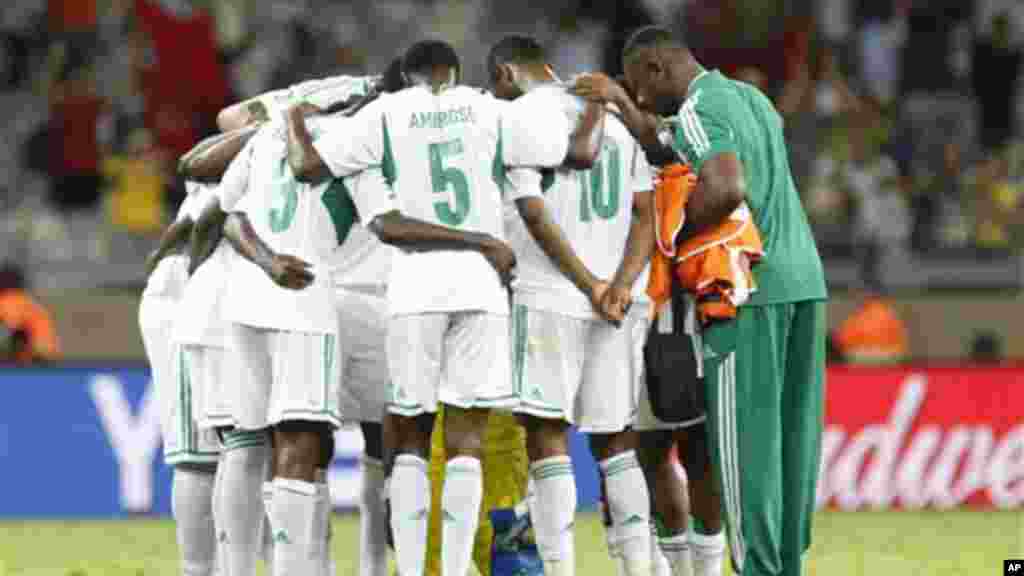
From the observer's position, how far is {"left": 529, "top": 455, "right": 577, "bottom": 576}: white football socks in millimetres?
10422

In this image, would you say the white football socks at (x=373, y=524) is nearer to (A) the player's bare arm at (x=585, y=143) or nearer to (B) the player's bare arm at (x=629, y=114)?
(A) the player's bare arm at (x=585, y=143)

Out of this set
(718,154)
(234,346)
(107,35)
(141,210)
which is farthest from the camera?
(107,35)

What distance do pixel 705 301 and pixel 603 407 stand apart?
0.97m

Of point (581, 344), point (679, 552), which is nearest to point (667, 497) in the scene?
point (679, 552)

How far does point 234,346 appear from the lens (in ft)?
34.3

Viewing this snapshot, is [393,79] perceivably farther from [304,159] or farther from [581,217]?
[581,217]

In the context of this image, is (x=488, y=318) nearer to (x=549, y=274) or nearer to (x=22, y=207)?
(x=549, y=274)

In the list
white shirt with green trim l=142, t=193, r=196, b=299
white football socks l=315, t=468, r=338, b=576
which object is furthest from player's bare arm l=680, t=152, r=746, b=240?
white shirt with green trim l=142, t=193, r=196, b=299

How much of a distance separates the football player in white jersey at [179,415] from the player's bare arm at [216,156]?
0.32m

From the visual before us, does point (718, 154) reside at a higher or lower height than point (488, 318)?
higher

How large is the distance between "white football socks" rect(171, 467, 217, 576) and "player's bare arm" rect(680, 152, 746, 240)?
2736 mm

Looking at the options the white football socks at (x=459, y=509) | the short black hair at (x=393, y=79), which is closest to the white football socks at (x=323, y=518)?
the white football socks at (x=459, y=509)

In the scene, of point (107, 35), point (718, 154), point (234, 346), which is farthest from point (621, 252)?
point (107, 35)

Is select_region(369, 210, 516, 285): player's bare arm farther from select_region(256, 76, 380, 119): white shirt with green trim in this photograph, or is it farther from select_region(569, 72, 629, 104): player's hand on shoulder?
select_region(569, 72, 629, 104): player's hand on shoulder
